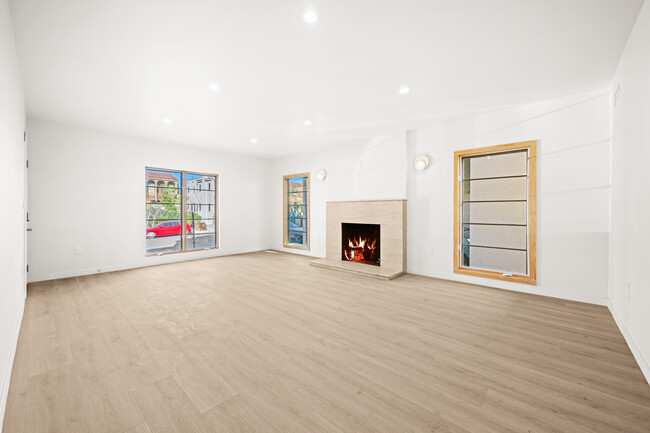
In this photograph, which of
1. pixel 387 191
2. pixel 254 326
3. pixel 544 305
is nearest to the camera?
pixel 254 326

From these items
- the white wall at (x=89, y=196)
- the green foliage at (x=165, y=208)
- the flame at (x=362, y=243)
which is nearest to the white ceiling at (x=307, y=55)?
the white wall at (x=89, y=196)

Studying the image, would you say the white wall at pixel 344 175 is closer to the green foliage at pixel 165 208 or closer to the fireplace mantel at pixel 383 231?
the fireplace mantel at pixel 383 231

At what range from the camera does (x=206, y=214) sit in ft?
22.3

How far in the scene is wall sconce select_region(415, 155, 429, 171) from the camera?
478cm

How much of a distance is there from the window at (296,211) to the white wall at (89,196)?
221 cm

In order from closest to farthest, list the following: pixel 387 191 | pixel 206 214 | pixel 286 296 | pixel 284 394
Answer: pixel 284 394 → pixel 286 296 → pixel 387 191 → pixel 206 214

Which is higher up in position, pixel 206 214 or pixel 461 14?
pixel 461 14

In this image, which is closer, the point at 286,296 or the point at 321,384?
the point at 321,384

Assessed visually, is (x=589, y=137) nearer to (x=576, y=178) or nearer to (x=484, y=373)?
(x=576, y=178)

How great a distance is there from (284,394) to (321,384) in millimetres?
249

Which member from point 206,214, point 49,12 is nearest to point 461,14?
point 49,12

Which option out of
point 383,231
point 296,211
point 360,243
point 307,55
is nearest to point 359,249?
point 360,243

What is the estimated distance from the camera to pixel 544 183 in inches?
147

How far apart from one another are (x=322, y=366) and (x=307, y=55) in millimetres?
2689
